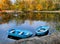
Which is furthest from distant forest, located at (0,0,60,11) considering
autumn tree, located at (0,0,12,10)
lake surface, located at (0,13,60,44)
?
lake surface, located at (0,13,60,44)

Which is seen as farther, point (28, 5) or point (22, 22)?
point (22, 22)

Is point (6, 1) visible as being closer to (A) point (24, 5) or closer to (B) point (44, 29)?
(A) point (24, 5)

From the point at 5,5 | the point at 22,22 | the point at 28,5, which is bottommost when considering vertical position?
the point at 22,22

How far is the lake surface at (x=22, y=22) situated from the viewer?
4.89 m

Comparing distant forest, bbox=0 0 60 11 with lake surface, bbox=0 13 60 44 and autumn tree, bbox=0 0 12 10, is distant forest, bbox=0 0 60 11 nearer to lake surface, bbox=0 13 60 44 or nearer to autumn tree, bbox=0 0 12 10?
autumn tree, bbox=0 0 12 10

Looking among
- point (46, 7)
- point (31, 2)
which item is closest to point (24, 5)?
point (31, 2)

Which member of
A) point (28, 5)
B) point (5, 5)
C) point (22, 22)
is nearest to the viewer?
point (5, 5)

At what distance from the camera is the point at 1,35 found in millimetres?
4703

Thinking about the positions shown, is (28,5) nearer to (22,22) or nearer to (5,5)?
(22,22)

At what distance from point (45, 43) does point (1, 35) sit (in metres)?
1.69

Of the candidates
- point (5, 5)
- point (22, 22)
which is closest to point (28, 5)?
point (22, 22)

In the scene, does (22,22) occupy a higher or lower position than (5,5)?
lower

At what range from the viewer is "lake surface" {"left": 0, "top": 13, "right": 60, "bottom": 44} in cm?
489

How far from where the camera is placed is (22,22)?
627 cm
